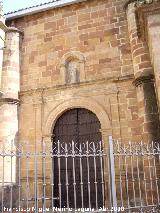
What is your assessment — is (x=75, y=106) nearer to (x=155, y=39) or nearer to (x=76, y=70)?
(x=76, y=70)

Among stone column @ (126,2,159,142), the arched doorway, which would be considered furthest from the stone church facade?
the arched doorway

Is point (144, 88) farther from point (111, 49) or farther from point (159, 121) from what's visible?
point (111, 49)

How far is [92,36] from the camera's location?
413 inches

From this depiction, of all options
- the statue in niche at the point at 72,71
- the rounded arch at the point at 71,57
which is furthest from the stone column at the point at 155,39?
the statue in niche at the point at 72,71

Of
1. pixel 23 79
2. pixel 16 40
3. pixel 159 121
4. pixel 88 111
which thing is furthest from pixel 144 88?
pixel 16 40

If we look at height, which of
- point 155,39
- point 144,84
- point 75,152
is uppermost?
point 155,39

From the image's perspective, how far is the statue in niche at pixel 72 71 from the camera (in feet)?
33.9

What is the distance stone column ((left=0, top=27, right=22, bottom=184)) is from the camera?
9720mm

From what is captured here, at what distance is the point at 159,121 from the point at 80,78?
3190 millimetres

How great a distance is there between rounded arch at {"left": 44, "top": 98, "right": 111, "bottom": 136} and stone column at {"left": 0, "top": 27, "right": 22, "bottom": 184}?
116 centimetres

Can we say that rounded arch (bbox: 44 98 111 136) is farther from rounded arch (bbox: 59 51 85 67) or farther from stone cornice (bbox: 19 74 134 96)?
rounded arch (bbox: 59 51 85 67)

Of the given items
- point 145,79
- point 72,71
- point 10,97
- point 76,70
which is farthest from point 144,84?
point 10,97

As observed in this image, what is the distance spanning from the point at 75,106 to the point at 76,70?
136cm

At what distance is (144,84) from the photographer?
8781mm
